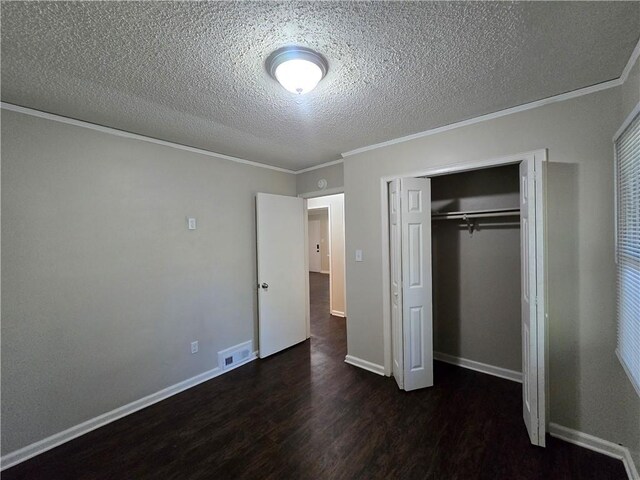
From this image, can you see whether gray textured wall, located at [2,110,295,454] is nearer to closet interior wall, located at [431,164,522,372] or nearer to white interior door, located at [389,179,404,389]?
white interior door, located at [389,179,404,389]

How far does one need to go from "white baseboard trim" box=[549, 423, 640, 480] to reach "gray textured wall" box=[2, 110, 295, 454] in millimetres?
2961

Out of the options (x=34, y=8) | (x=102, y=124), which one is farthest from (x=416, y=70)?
(x=102, y=124)

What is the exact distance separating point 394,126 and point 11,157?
283cm

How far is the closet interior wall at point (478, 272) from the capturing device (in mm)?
2697

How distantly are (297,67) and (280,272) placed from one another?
251 centimetres

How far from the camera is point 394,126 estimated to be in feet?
7.82

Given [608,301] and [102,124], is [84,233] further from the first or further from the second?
[608,301]

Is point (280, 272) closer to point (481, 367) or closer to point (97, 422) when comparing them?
point (97, 422)

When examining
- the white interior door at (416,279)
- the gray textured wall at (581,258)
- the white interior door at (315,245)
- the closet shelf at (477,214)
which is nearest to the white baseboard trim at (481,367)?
the white interior door at (416,279)

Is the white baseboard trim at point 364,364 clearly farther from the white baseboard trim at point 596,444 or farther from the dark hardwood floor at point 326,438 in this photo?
the white baseboard trim at point 596,444

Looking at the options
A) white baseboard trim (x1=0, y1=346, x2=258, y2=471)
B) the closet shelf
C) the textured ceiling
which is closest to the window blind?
the textured ceiling

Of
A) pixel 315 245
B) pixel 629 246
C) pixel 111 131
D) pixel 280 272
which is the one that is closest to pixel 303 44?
pixel 111 131

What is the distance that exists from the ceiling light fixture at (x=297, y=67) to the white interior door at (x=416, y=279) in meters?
1.30

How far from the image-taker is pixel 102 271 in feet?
7.27
